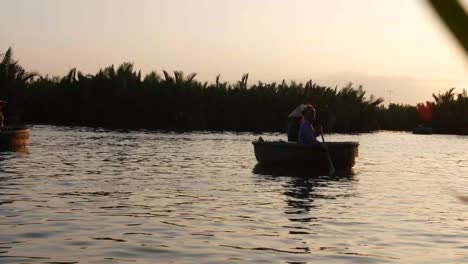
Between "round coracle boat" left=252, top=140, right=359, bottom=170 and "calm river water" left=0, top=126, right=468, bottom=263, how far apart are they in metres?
0.64

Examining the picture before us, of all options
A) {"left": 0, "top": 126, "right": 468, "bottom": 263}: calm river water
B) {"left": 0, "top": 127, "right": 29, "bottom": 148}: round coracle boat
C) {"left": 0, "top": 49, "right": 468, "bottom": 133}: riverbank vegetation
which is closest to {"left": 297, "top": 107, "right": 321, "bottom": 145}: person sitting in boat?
{"left": 0, "top": 126, "right": 468, "bottom": 263}: calm river water

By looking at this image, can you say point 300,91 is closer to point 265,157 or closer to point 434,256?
point 265,157

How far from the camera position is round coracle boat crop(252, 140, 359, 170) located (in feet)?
63.9

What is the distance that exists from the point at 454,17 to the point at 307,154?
19.0 metres

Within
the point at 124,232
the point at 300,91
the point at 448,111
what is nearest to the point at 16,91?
the point at 300,91

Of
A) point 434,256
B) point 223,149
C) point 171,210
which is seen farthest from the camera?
point 223,149

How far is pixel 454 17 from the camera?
0.52m

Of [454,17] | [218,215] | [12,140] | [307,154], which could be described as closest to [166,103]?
[12,140]

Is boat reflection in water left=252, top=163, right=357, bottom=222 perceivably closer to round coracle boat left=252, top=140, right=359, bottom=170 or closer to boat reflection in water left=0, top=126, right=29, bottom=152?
round coracle boat left=252, top=140, right=359, bottom=170

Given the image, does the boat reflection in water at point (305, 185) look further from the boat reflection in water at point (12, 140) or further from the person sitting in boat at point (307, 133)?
the boat reflection in water at point (12, 140)

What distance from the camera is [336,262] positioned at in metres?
7.57

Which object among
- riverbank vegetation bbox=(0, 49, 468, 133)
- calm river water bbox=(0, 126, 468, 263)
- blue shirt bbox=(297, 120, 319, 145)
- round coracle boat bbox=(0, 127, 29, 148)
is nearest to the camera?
calm river water bbox=(0, 126, 468, 263)

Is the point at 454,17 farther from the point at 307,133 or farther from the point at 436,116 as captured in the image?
the point at 436,116

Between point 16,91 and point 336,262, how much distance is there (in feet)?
111
